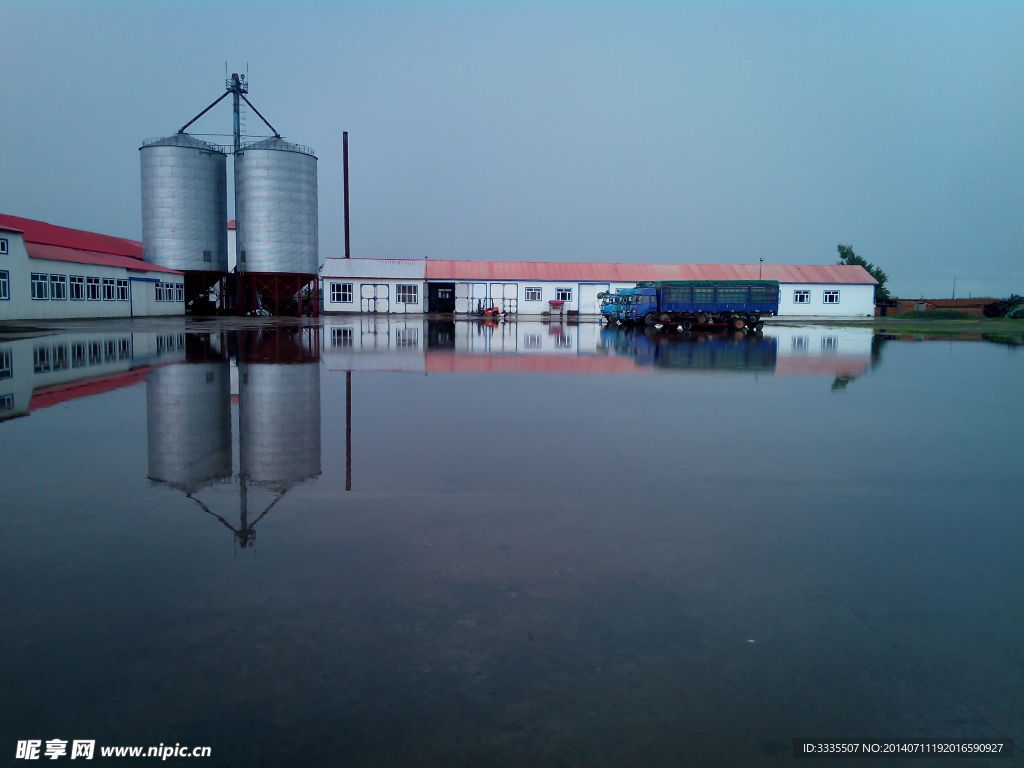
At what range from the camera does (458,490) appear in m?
6.38

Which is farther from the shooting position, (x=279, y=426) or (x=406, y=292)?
(x=406, y=292)

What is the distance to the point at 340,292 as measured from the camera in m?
58.2

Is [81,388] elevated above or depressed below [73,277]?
below

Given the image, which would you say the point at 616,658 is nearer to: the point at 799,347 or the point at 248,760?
the point at 248,760

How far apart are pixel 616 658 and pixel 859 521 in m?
3.12

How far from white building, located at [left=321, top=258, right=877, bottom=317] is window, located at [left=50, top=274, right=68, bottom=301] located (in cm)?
2268

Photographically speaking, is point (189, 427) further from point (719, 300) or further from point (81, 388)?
point (719, 300)

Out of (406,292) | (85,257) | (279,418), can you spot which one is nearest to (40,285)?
(85,257)

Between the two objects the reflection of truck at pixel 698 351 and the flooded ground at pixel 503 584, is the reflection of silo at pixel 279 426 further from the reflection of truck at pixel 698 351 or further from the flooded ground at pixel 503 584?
the reflection of truck at pixel 698 351

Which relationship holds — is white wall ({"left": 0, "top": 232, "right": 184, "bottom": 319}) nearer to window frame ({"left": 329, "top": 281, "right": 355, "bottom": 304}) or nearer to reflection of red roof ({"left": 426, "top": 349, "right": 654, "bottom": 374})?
window frame ({"left": 329, "top": 281, "right": 355, "bottom": 304})

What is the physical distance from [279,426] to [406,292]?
50928 mm

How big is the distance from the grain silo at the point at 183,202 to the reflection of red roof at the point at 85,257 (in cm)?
137

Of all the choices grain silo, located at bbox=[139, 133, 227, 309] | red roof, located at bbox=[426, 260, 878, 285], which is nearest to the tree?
red roof, located at bbox=[426, 260, 878, 285]

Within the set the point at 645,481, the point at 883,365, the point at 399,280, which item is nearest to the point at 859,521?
the point at 645,481
